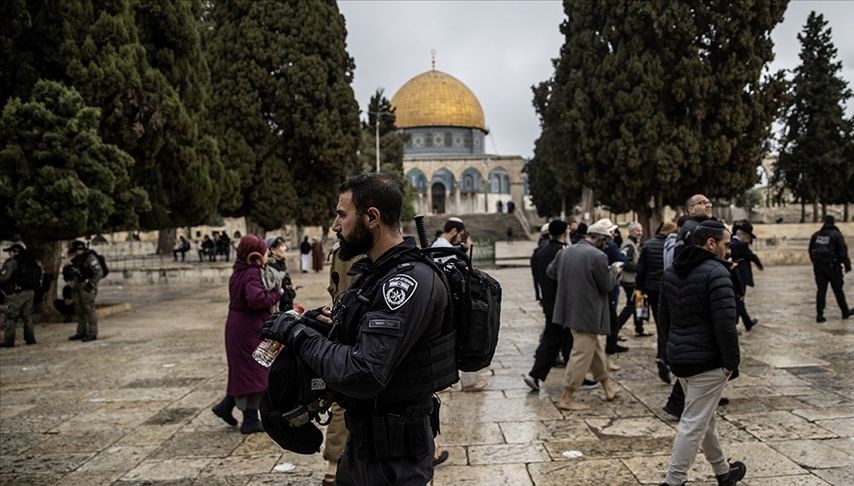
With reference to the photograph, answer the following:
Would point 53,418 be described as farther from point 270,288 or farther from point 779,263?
point 779,263

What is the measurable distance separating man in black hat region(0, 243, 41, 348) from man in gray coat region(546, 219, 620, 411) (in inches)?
312

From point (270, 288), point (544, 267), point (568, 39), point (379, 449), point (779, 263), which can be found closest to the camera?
point (379, 449)

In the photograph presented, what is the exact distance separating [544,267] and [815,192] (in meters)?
35.8

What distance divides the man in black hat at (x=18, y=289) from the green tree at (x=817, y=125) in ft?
122

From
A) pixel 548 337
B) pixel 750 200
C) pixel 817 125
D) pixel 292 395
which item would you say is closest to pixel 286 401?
pixel 292 395

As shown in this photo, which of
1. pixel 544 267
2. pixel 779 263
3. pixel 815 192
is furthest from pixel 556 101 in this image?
pixel 544 267

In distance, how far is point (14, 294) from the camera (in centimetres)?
1002

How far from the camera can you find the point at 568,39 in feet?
91.4

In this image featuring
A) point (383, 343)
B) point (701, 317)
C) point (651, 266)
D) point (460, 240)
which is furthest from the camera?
point (651, 266)

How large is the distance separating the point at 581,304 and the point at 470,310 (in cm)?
352

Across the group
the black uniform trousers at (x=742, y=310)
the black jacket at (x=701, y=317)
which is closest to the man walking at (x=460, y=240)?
the black jacket at (x=701, y=317)

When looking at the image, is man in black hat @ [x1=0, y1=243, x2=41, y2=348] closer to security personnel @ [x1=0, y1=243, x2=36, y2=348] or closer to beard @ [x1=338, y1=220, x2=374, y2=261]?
security personnel @ [x1=0, y1=243, x2=36, y2=348]

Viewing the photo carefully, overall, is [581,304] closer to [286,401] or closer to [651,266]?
[651,266]

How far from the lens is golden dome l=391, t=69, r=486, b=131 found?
7050 centimetres
